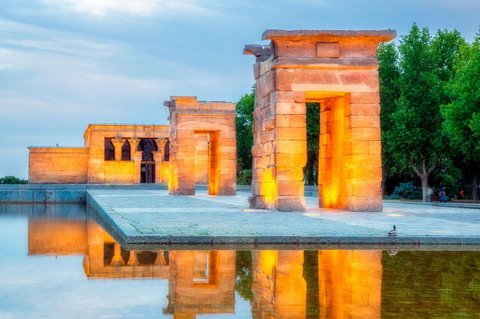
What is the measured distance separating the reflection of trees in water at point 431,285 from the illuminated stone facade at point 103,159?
5663 cm

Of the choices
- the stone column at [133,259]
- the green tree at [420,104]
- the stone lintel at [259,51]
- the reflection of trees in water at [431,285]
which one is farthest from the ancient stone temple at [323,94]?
the green tree at [420,104]

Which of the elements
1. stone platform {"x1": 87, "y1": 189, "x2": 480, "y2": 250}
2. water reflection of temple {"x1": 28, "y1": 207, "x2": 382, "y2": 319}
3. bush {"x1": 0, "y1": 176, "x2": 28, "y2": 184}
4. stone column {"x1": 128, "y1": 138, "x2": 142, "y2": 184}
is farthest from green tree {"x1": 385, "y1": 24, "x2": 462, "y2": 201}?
bush {"x1": 0, "y1": 176, "x2": 28, "y2": 184}

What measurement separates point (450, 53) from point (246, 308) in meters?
41.8

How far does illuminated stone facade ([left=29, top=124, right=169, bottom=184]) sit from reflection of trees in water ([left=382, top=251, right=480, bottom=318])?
186ft

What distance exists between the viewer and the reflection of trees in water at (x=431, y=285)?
672 cm

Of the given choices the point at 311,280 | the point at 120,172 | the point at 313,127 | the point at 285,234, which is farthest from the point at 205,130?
the point at 311,280

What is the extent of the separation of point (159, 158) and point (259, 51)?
144 ft

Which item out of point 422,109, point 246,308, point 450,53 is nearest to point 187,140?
point 422,109

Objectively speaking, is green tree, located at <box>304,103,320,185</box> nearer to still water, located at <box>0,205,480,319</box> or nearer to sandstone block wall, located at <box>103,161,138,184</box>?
sandstone block wall, located at <box>103,161,138,184</box>

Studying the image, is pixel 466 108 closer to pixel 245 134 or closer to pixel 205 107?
pixel 205 107

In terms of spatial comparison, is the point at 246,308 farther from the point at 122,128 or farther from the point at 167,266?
the point at 122,128

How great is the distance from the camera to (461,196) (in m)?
48.8

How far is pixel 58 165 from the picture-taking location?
67.8 m

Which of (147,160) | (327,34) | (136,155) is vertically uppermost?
(327,34)
